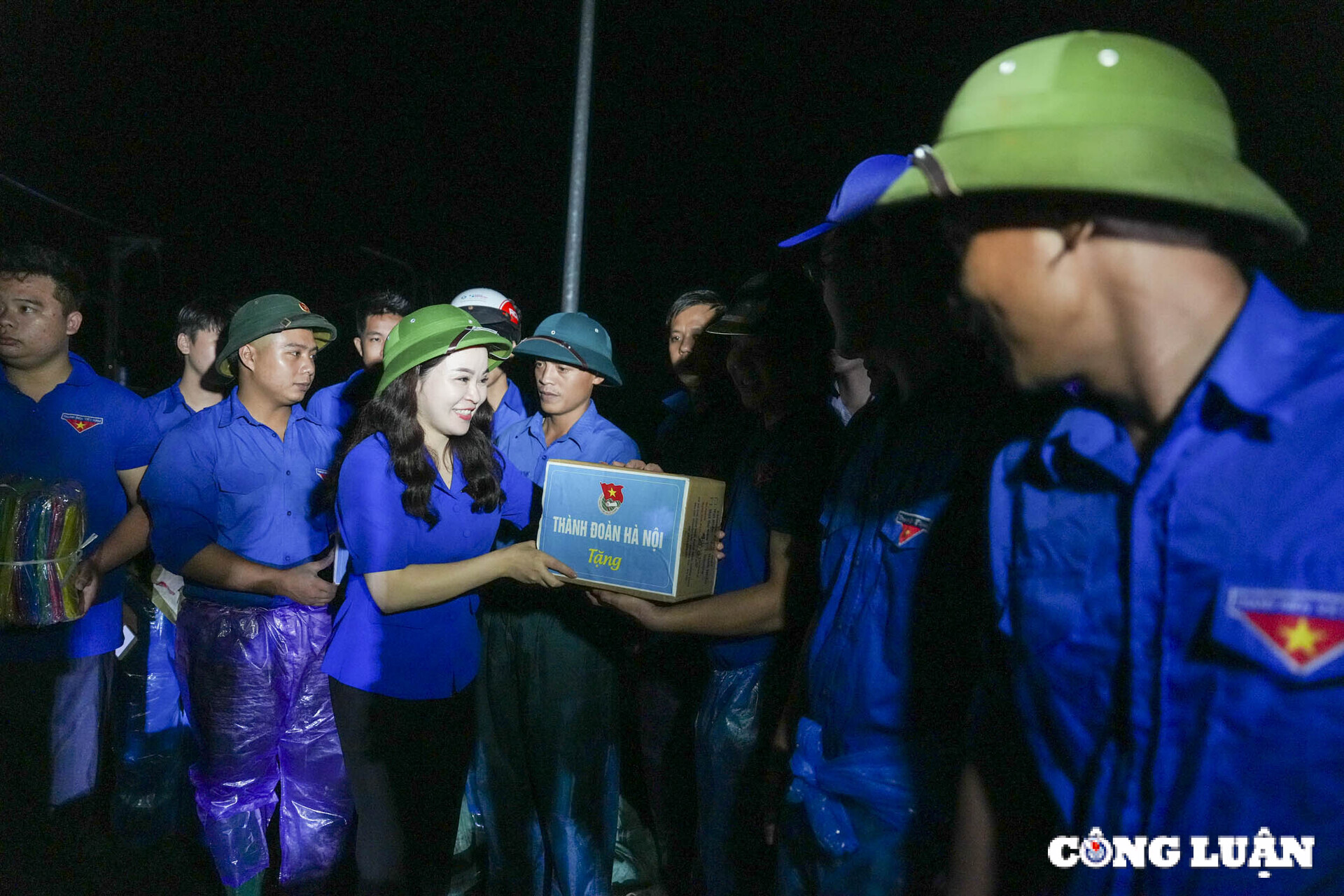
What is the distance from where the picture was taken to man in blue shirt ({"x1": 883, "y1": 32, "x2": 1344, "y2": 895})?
34.8 inches

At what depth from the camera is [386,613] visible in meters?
2.36

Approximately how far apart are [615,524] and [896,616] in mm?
990

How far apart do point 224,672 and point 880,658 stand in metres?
2.58

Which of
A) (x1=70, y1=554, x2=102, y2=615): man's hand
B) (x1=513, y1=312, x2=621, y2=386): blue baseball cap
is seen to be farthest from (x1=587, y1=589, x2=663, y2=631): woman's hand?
(x1=70, y1=554, x2=102, y2=615): man's hand

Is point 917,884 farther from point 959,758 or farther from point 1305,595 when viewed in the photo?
point 1305,595

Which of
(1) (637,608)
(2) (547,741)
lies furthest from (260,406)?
(1) (637,608)

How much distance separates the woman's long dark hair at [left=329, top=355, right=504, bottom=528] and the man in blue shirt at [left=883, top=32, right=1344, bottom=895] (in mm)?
1760

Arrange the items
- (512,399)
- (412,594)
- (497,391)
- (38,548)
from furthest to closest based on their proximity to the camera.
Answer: (512,399) → (497,391) → (38,548) → (412,594)

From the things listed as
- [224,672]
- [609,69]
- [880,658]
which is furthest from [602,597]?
[609,69]

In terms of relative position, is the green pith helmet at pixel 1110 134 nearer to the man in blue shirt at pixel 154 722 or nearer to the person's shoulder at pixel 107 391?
the person's shoulder at pixel 107 391

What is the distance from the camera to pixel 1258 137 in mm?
2145

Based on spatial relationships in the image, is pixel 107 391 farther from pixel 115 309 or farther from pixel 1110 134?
pixel 115 309

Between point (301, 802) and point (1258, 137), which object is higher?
point (1258, 137)

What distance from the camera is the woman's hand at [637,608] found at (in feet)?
7.62
